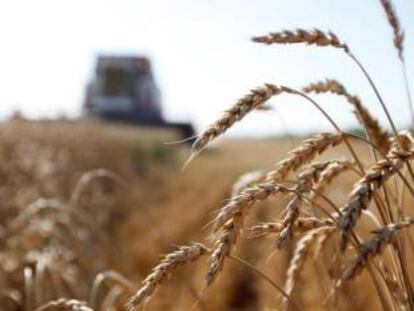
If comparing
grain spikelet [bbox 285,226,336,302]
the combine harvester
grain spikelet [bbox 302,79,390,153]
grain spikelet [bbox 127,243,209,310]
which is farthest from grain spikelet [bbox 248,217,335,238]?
the combine harvester

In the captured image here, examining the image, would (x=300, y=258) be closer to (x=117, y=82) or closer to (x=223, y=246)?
(x=223, y=246)

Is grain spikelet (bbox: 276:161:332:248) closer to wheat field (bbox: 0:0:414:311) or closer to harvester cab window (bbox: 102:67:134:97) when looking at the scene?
wheat field (bbox: 0:0:414:311)

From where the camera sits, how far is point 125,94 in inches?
1250

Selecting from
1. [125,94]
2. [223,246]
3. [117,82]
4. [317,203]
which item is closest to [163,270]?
[223,246]

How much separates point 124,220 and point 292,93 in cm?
1193

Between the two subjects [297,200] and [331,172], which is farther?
[331,172]

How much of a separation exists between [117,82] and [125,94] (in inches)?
28.7

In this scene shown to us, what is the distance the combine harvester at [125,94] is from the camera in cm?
3053

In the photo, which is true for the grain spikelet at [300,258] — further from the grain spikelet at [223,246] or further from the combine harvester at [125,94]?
the combine harvester at [125,94]

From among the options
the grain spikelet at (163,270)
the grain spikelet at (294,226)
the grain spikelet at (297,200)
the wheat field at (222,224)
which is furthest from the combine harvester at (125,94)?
the grain spikelet at (163,270)

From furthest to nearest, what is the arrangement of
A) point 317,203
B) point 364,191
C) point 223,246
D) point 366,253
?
point 317,203 < point 223,246 < point 364,191 < point 366,253

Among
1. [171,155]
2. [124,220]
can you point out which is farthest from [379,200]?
[171,155]

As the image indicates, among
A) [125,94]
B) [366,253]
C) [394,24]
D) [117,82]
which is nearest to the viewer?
[366,253]

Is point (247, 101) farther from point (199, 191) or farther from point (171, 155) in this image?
point (171, 155)
